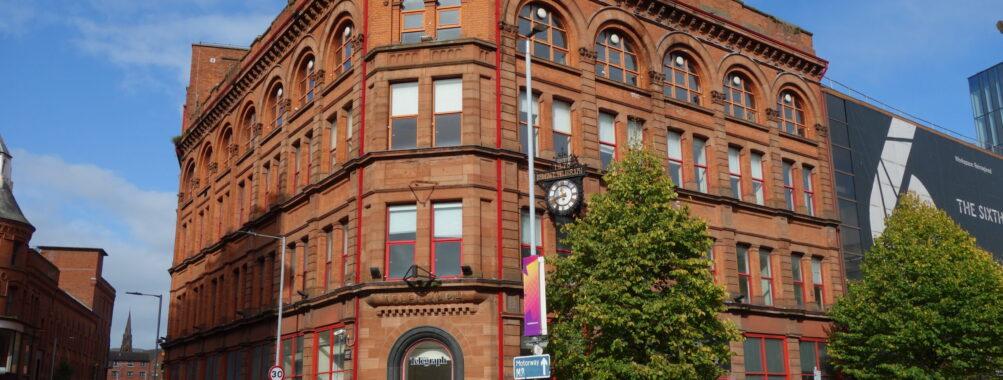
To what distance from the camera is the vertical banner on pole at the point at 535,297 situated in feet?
74.3

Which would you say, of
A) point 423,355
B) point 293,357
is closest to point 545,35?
point 423,355

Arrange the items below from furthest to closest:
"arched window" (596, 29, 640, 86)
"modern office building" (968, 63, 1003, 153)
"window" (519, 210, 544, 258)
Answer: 1. "modern office building" (968, 63, 1003, 153)
2. "arched window" (596, 29, 640, 86)
3. "window" (519, 210, 544, 258)

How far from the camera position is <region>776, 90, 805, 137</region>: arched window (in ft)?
147

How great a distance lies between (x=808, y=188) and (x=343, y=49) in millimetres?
24215

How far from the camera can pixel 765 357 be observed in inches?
1556

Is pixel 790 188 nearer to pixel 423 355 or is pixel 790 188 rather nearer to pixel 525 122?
pixel 525 122

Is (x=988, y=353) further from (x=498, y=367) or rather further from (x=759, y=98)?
(x=498, y=367)

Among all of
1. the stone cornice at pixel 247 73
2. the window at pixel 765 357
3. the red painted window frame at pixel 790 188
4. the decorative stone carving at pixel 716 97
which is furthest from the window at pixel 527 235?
the red painted window frame at pixel 790 188

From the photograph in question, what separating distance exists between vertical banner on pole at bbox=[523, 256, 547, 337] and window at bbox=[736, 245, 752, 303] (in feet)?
62.3

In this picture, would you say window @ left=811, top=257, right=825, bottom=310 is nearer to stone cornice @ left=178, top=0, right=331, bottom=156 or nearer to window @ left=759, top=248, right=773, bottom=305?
window @ left=759, top=248, right=773, bottom=305

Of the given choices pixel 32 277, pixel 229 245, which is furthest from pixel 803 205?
pixel 32 277

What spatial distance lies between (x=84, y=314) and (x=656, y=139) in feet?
359

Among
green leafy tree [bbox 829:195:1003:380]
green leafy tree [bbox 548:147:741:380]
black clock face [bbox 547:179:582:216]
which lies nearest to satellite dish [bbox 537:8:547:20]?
black clock face [bbox 547:179:582:216]

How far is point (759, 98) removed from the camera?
1715 inches
